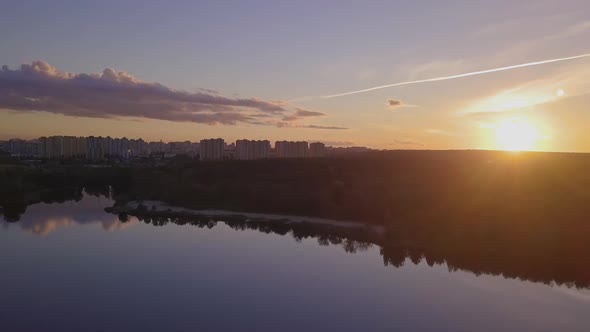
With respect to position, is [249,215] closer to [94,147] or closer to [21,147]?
[94,147]

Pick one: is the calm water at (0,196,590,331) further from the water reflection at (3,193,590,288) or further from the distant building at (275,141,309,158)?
the distant building at (275,141,309,158)

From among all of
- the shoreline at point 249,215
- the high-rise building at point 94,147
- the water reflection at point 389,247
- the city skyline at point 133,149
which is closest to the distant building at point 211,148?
the city skyline at point 133,149

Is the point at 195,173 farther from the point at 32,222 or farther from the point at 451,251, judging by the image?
the point at 451,251

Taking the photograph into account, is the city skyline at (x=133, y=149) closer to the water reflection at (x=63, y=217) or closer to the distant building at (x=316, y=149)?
the distant building at (x=316, y=149)

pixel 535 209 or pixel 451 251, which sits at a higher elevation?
pixel 535 209

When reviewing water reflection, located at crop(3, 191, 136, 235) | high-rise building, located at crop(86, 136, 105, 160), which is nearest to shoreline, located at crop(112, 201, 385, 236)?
water reflection, located at crop(3, 191, 136, 235)

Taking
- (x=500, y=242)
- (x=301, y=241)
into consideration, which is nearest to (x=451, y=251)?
(x=500, y=242)

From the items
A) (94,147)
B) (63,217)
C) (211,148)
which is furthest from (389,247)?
(94,147)

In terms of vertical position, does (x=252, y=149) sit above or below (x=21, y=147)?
above
